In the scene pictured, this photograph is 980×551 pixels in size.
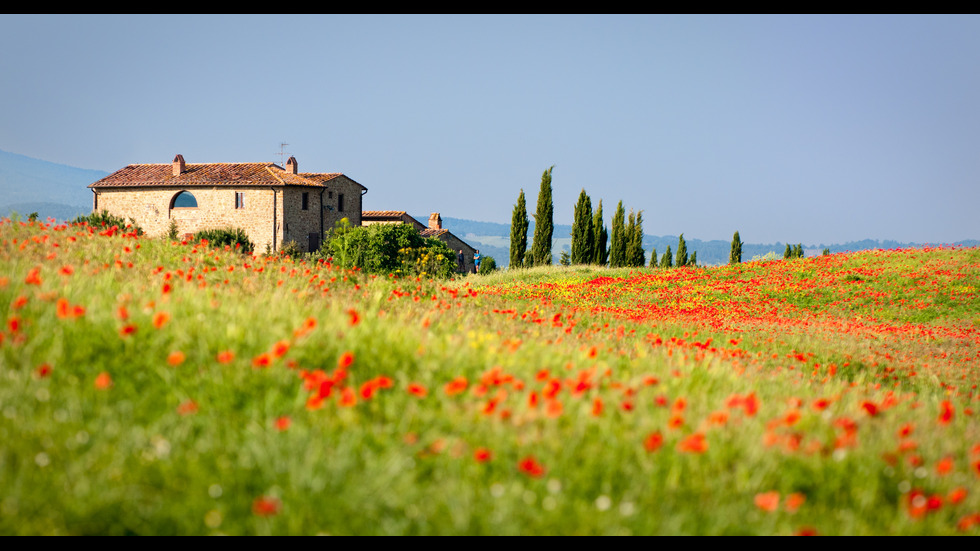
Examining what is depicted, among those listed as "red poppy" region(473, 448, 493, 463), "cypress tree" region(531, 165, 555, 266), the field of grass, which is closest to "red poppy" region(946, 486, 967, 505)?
the field of grass

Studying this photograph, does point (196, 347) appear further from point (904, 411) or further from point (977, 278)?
point (977, 278)

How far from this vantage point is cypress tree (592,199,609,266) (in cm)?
4797

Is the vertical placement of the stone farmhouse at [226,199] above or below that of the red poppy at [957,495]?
above

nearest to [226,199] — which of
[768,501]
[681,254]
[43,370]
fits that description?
[681,254]

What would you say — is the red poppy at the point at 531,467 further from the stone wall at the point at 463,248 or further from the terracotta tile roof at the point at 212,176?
the stone wall at the point at 463,248

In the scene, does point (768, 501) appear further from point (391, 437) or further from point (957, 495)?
point (391, 437)

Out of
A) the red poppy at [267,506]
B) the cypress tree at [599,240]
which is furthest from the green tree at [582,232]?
the red poppy at [267,506]

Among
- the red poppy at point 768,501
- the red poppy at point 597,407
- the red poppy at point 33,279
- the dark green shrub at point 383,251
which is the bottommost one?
the red poppy at point 768,501

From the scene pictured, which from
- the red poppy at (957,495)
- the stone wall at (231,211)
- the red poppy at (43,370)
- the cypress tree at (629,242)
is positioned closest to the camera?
the red poppy at (957,495)

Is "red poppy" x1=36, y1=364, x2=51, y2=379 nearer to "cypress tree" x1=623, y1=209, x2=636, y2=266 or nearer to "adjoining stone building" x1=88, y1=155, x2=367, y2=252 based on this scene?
"adjoining stone building" x1=88, y1=155, x2=367, y2=252

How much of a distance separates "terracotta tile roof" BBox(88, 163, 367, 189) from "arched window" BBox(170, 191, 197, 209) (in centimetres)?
94

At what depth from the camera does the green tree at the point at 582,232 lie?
46969 millimetres

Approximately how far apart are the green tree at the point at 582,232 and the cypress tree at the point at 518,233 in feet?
11.5
